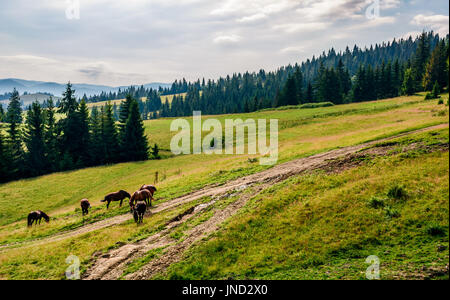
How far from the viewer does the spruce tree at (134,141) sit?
58375 millimetres

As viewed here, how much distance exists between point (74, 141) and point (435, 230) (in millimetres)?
67578

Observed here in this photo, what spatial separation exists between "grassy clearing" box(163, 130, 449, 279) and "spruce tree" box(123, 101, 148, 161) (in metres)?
47.0

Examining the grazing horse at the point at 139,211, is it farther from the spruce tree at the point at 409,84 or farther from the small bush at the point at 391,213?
the spruce tree at the point at 409,84

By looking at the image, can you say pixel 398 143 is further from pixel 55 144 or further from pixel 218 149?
pixel 55 144

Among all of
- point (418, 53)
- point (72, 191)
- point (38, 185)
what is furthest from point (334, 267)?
point (418, 53)

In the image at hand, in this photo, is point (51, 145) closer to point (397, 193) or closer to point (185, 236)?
point (185, 236)

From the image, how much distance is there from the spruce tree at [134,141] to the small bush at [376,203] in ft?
171

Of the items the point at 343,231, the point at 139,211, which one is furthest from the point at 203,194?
the point at 343,231

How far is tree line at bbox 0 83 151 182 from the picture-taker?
5600 cm

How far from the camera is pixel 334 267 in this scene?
32.6 ft

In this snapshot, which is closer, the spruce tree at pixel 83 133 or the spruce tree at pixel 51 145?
the spruce tree at pixel 51 145

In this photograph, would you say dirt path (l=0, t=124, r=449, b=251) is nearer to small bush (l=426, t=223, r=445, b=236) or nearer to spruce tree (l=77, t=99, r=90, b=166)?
small bush (l=426, t=223, r=445, b=236)

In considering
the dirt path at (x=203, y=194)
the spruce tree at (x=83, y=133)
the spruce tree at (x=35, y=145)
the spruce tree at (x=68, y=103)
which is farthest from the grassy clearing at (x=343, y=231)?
the spruce tree at (x=68, y=103)

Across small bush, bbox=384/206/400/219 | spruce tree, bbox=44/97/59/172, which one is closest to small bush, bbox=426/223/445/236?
small bush, bbox=384/206/400/219
